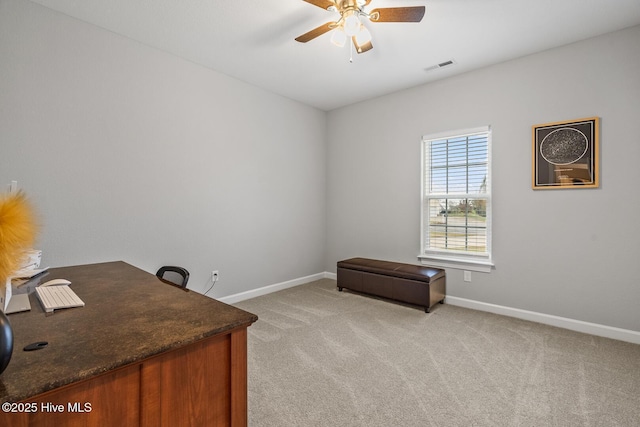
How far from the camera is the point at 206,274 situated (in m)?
3.52

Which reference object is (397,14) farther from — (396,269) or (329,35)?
(396,269)

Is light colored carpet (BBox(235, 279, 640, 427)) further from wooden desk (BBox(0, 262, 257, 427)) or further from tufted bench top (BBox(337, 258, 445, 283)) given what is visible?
wooden desk (BBox(0, 262, 257, 427))

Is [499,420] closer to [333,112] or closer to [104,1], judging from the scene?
[104,1]

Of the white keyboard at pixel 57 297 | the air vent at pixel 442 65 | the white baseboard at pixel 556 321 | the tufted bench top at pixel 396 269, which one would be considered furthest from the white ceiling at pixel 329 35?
the white baseboard at pixel 556 321

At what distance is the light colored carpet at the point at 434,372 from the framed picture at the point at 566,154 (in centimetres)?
149

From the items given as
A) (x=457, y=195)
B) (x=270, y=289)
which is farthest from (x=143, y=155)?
(x=457, y=195)

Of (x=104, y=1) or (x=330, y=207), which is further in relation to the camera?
(x=330, y=207)

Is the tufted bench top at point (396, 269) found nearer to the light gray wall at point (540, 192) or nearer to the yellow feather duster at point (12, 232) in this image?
the light gray wall at point (540, 192)

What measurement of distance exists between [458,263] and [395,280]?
0.81 metres

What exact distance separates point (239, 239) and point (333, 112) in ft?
8.81

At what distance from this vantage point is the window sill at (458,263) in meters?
3.49

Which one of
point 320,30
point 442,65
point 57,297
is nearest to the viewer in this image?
point 57,297

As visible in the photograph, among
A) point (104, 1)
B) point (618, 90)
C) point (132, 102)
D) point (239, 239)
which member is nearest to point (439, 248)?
point (618, 90)

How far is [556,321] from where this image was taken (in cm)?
304
